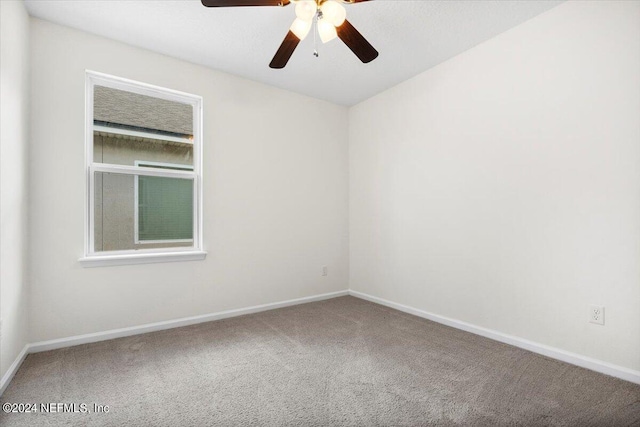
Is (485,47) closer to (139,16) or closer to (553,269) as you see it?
(553,269)

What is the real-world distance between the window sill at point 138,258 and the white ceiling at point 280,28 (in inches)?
74.4

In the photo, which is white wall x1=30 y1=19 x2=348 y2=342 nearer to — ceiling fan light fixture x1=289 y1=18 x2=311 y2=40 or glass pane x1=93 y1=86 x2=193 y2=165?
glass pane x1=93 y1=86 x2=193 y2=165

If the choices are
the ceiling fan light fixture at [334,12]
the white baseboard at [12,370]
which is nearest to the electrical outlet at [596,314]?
the ceiling fan light fixture at [334,12]

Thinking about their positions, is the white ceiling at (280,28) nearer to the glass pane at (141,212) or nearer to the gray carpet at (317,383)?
the glass pane at (141,212)

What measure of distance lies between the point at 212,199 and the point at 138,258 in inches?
34.3

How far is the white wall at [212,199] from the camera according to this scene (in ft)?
8.32

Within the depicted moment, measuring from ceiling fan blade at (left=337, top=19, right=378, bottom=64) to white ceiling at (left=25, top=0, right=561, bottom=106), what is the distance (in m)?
0.42

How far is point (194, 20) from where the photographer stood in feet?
8.21

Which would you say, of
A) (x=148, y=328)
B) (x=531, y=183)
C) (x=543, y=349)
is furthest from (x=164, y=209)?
(x=543, y=349)

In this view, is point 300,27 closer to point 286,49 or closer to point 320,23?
point 320,23

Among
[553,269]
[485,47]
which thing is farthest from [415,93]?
[553,269]

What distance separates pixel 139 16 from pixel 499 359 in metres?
3.74

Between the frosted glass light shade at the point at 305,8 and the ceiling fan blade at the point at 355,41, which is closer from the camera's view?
the frosted glass light shade at the point at 305,8

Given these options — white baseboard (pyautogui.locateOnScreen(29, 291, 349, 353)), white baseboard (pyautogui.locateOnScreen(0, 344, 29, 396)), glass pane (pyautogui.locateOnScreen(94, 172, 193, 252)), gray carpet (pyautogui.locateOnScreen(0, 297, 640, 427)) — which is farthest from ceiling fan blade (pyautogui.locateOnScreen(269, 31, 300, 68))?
white baseboard (pyautogui.locateOnScreen(0, 344, 29, 396))
